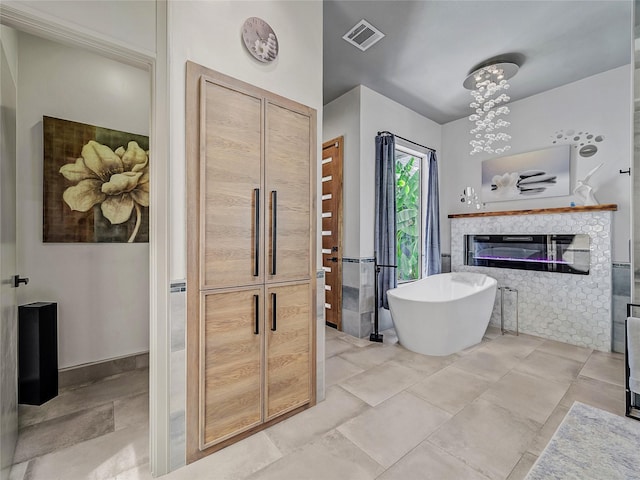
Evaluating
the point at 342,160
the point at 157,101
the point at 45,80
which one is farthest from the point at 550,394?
the point at 45,80

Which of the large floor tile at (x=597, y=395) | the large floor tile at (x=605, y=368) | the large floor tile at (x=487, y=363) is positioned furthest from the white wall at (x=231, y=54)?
the large floor tile at (x=605, y=368)

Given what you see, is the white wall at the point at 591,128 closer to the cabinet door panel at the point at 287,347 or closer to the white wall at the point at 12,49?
the cabinet door panel at the point at 287,347

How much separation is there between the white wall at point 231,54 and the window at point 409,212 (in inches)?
93.1

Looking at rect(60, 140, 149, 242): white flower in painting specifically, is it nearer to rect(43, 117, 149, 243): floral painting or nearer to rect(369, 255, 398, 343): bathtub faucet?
rect(43, 117, 149, 243): floral painting

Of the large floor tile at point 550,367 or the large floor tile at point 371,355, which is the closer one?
the large floor tile at point 550,367

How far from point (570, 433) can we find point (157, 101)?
3.04 meters

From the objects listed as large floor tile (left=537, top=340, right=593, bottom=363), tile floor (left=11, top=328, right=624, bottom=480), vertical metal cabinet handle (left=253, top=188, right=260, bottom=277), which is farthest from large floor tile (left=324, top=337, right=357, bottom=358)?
large floor tile (left=537, top=340, right=593, bottom=363)

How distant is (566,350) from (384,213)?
2.45 m

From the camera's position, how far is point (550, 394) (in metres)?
2.23

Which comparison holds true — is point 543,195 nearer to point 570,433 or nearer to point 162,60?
point 570,433

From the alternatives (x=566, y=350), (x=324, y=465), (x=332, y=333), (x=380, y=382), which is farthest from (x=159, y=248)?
(x=566, y=350)

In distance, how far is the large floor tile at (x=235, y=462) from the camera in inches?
57.7

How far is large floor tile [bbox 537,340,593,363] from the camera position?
9.66 ft

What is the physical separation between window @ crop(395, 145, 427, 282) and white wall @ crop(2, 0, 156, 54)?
330cm
